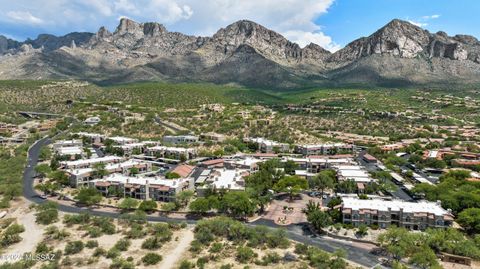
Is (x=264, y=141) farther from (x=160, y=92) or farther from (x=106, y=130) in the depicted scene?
(x=160, y=92)

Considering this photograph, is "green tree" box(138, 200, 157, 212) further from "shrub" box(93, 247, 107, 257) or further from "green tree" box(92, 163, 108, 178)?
"green tree" box(92, 163, 108, 178)

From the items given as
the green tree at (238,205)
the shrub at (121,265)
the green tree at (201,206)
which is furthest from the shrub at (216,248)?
the green tree at (201,206)

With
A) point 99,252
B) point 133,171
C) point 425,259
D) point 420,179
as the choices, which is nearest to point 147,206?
point 99,252

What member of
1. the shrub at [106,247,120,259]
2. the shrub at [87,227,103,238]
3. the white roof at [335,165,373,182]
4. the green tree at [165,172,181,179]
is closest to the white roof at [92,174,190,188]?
the green tree at [165,172,181,179]

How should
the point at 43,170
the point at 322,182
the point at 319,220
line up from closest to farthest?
the point at 319,220, the point at 322,182, the point at 43,170

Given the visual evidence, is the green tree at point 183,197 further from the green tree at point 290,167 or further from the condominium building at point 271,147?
the condominium building at point 271,147

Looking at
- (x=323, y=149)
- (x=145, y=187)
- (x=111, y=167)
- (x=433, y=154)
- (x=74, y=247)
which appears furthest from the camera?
(x=323, y=149)

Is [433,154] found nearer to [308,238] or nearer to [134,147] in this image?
[308,238]
